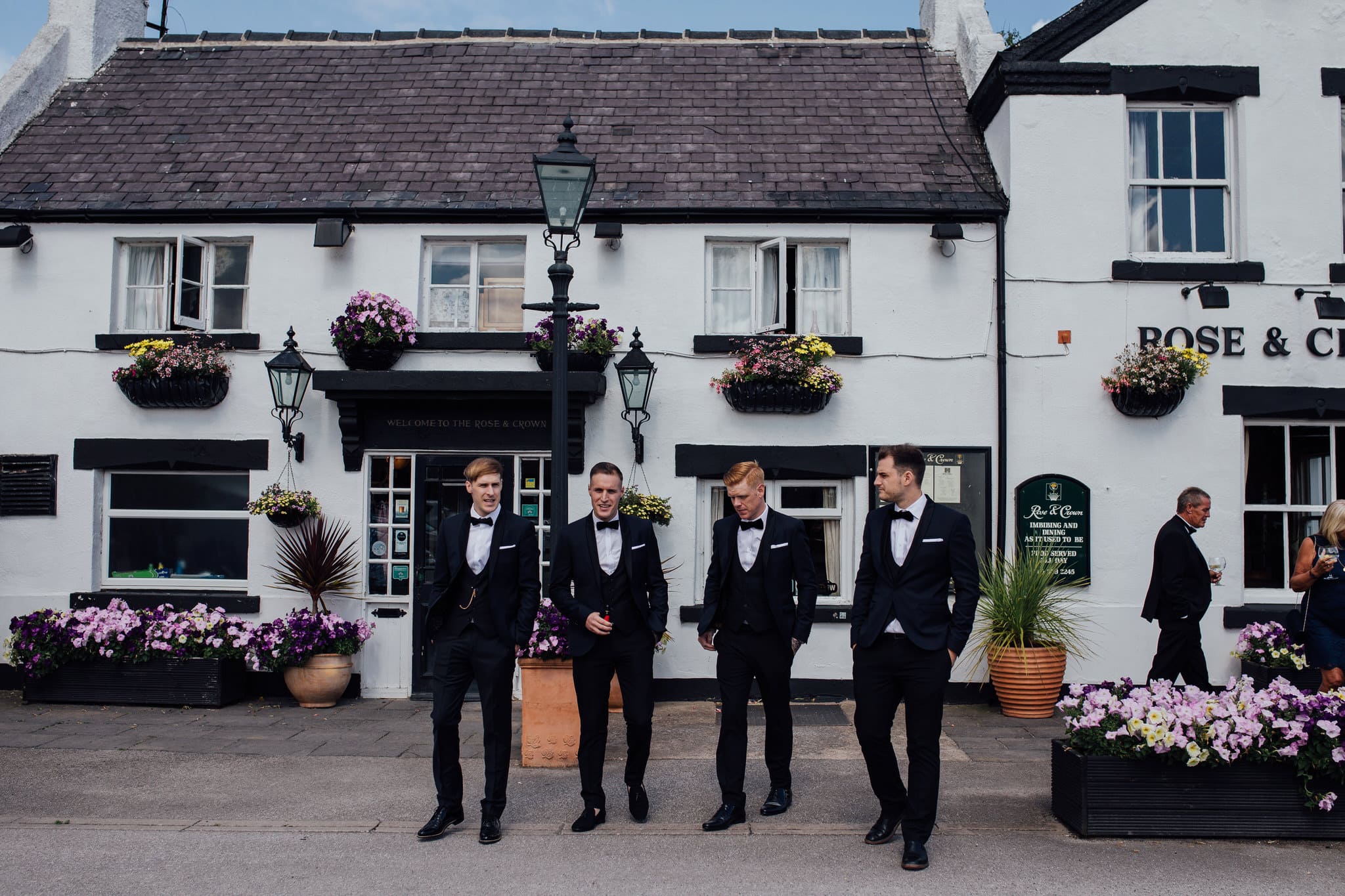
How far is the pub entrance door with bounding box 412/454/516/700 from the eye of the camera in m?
10.2

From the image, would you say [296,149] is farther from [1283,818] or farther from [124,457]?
[1283,818]

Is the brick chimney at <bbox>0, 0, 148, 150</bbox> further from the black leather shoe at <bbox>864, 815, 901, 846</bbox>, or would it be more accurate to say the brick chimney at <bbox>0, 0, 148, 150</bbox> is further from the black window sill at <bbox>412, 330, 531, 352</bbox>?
the black leather shoe at <bbox>864, 815, 901, 846</bbox>

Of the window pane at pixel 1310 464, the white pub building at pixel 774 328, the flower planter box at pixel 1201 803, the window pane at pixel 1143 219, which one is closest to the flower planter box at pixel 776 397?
the white pub building at pixel 774 328

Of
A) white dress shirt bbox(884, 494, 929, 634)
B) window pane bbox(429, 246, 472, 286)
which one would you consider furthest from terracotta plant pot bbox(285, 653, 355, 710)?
white dress shirt bbox(884, 494, 929, 634)

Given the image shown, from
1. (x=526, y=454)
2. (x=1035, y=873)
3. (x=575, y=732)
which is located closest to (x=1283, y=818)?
(x=1035, y=873)

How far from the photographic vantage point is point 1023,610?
30.4 ft

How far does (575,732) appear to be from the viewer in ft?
24.2

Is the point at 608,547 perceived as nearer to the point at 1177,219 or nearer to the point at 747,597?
the point at 747,597

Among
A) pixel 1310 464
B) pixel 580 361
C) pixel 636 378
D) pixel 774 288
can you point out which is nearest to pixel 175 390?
pixel 580 361

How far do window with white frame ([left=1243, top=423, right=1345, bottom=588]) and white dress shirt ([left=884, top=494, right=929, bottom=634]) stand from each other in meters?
6.11

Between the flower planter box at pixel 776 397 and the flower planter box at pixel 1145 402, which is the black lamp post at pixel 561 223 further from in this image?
the flower planter box at pixel 1145 402

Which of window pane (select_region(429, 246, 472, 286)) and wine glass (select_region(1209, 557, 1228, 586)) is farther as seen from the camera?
window pane (select_region(429, 246, 472, 286))

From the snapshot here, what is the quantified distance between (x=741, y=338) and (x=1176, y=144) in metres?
4.68

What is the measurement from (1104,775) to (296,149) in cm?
946
